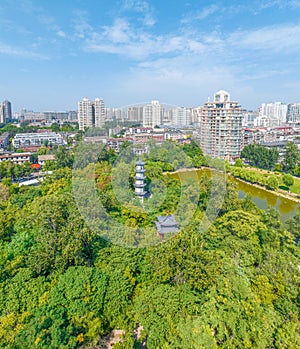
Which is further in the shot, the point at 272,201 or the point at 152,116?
the point at 272,201

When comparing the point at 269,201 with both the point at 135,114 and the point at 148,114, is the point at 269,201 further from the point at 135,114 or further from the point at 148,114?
the point at 135,114

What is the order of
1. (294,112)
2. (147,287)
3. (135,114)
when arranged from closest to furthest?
(147,287) < (135,114) < (294,112)

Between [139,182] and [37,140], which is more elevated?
[37,140]

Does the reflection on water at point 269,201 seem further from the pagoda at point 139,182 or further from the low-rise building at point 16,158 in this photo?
the low-rise building at point 16,158

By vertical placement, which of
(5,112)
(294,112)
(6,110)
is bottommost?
(294,112)

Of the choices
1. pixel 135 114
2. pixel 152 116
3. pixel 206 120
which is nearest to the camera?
pixel 135 114

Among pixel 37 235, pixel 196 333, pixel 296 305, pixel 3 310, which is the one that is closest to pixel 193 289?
pixel 196 333

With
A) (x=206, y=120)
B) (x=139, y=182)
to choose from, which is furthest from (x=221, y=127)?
(x=139, y=182)
